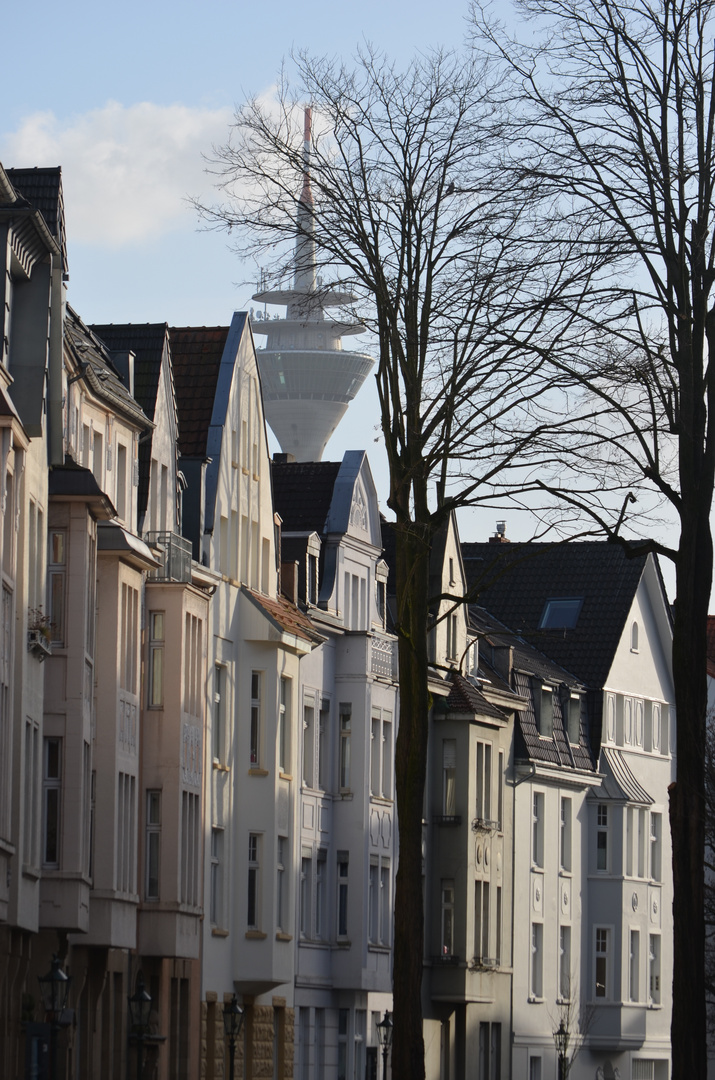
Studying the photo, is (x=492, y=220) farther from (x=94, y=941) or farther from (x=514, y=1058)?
(x=514, y=1058)

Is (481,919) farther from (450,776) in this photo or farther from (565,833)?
(565,833)

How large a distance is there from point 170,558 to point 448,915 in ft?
63.8

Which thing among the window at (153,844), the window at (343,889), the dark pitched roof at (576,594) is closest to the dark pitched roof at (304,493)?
the window at (343,889)

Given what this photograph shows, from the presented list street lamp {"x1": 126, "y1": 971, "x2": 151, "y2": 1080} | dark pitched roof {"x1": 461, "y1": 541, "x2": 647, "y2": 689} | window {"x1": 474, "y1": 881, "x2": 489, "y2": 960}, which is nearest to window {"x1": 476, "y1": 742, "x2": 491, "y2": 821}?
window {"x1": 474, "y1": 881, "x2": 489, "y2": 960}

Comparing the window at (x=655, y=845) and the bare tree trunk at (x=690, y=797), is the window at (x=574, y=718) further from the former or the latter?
the bare tree trunk at (x=690, y=797)

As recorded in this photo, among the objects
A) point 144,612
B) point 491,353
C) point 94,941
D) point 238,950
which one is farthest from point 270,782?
point 491,353

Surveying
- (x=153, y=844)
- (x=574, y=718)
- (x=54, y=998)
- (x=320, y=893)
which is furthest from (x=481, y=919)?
(x=54, y=998)

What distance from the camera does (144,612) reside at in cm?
3828

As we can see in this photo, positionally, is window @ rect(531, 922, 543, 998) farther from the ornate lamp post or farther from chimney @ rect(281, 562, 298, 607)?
chimney @ rect(281, 562, 298, 607)

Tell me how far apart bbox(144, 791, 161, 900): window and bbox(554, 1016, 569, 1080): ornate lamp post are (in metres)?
23.1

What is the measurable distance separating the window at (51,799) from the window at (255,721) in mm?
12655

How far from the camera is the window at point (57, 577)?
3166 cm

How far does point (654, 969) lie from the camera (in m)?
68.2

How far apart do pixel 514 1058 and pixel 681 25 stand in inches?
1595
